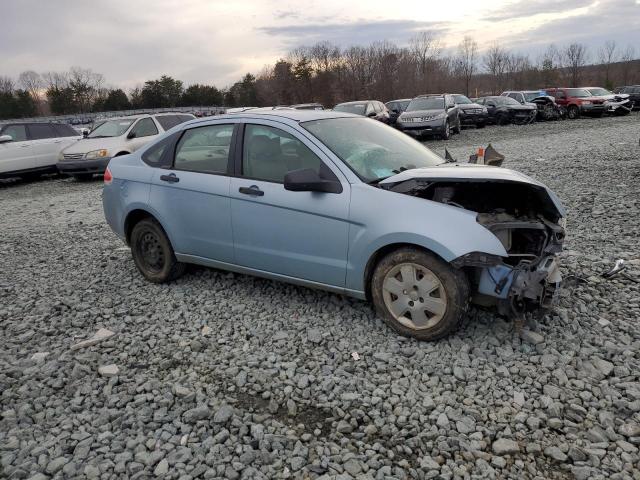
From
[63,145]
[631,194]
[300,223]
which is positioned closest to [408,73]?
[63,145]

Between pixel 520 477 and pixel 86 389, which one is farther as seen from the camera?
pixel 86 389

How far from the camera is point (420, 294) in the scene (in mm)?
3705

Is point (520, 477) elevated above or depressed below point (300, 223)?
below

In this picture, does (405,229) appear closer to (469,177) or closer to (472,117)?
(469,177)

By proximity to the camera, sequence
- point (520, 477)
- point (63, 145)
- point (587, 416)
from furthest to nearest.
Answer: point (63, 145) < point (587, 416) < point (520, 477)

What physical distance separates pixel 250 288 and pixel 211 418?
79.8 inches

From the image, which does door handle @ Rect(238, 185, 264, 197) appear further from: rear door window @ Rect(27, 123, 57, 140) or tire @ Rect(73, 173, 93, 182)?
rear door window @ Rect(27, 123, 57, 140)

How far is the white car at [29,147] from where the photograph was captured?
1397cm

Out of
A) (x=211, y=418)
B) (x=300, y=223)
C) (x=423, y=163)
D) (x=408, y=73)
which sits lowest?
(x=211, y=418)

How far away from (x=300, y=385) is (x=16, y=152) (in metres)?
13.8

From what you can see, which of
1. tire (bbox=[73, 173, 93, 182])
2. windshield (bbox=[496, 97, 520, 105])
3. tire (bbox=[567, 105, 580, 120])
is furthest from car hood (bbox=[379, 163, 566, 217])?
tire (bbox=[567, 105, 580, 120])

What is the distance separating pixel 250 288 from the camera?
16.6 feet

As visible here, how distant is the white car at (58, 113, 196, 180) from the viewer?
516 inches

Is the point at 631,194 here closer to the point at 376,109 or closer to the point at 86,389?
the point at 86,389
